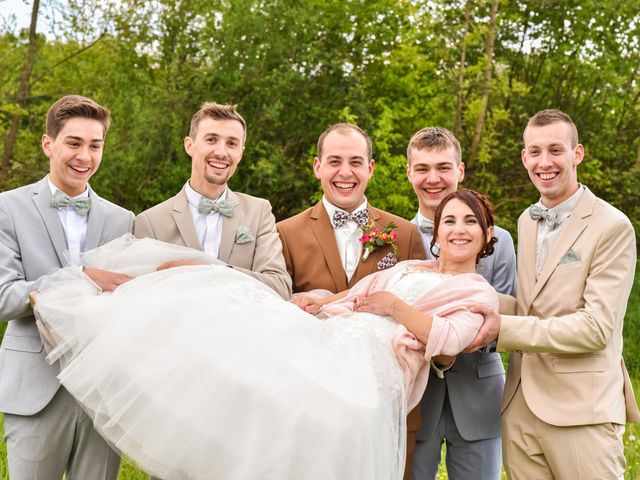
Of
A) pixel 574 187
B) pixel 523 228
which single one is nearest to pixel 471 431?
pixel 523 228

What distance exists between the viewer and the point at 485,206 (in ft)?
14.2

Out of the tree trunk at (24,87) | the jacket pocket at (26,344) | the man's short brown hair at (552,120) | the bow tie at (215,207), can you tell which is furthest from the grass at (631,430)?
the man's short brown hair at (552,120)

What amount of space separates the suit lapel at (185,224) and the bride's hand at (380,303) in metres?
1.08

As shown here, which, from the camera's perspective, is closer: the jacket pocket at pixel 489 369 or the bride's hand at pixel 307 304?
the bride's hand at pixel 307 304

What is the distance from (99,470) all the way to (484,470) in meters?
2.19

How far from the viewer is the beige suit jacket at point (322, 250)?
464 centimetres

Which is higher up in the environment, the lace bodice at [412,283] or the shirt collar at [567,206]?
the shirt collar at [567,206]

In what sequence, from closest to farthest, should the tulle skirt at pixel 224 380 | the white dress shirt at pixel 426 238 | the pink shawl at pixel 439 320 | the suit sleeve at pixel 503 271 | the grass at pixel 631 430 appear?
the tulle skirt at pixel 224 380 < the pink shawl at pixel 439 320 < the suit sleeve at pixel 503 271 < the white dress shirt at pixel 426 238 < the grass at pixel 631 430

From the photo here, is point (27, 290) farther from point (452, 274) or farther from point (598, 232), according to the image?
point (598, 232)

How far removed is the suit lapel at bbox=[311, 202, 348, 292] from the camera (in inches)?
183

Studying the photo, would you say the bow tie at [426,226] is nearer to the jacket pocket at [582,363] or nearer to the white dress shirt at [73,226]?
the jacket pocket at [582,363]

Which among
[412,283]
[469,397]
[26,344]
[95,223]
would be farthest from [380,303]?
[26,344]

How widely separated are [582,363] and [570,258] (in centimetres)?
55

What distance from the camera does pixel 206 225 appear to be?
4.59 metres
